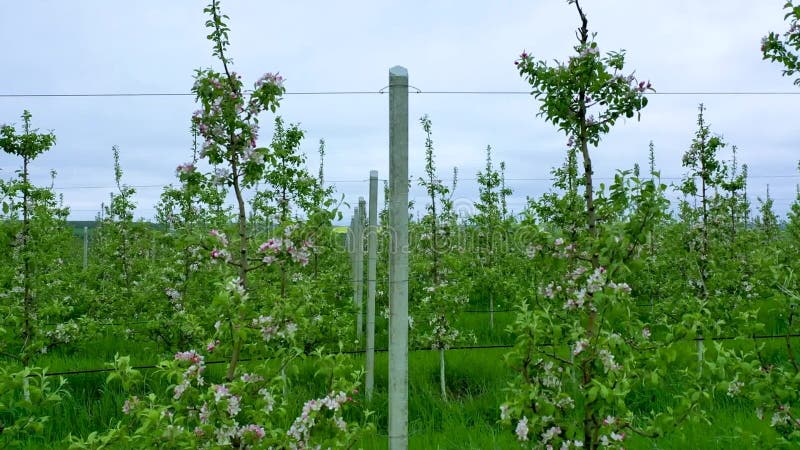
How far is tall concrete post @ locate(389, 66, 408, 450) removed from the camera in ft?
10.1

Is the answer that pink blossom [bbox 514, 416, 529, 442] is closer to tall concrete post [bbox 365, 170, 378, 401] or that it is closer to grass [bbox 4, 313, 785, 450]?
grass [bbox 4, 313, 785, 450]

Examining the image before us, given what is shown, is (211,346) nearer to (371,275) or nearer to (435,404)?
(371,275)

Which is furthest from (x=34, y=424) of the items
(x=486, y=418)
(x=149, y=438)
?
(x=486, y=418)

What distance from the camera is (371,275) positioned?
20.8 ft

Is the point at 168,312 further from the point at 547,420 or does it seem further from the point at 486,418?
the point at 547,420

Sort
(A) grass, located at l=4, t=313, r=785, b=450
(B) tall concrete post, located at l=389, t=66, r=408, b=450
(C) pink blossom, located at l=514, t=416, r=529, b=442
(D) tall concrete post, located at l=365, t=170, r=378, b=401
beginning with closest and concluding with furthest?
(C) pink blossom, located at l=514, t=416, r=529, b=442
(B) tall concrete post, located at l=389, t=66, r=408, b=450
(A) grass, located at l=4, t=313, r=785, b=450
(D) tall concrete post, located at l=365, t=170, r=378, b=401

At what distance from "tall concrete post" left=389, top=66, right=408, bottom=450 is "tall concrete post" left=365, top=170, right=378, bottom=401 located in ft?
9.48

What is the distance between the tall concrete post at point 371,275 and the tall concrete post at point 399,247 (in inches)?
114

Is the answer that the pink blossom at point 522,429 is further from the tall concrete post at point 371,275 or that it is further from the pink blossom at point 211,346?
the tall concrete post at point 371,275

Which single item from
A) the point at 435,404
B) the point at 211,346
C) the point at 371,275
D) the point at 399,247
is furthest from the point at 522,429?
the point at 371,275

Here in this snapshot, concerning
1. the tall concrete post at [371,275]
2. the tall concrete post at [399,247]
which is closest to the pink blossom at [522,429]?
the tall concrete post at [399,247]

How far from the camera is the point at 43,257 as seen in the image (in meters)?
6.07

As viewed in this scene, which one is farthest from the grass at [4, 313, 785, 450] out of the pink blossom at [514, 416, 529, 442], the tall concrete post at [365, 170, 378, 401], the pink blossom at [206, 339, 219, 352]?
the pink blossom at [514, 416, 529, 442]

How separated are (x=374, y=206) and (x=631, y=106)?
10.5 feet
